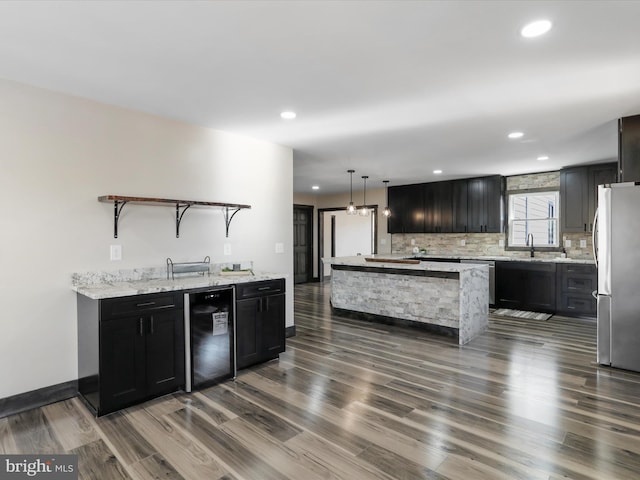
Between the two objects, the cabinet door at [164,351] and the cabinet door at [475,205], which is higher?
the cabinet door at [475,205]

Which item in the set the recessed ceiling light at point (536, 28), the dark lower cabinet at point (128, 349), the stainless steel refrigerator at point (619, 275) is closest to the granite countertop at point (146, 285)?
the dark lower cabinet at point (128, 349)

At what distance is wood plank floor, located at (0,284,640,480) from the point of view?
2025 millimetres

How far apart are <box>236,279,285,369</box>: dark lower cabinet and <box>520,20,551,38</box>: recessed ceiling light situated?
2.84 metres

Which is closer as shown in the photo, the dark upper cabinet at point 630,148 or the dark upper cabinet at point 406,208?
the dark upper cabinet at point 630,148

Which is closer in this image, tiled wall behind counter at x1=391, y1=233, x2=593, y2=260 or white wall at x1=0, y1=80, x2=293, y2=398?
white wall at x1=0, y1=80, x2=293, y2=398

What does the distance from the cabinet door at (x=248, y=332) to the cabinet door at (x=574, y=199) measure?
17.9 ft

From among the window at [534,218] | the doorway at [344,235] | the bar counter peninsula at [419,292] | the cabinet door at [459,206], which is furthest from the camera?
the doorway at [344,235]

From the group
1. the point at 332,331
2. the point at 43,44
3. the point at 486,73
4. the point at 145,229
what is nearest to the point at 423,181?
the point at 332,331

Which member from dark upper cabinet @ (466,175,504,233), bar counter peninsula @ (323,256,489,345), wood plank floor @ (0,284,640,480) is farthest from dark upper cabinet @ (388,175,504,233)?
wood plank floor @ (0,284,640,480)

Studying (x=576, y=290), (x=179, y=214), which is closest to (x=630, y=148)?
(x=576, y=290)

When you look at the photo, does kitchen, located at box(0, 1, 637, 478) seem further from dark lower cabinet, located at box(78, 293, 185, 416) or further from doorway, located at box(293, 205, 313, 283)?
doorway, located at box(293, 205, 313, 283)

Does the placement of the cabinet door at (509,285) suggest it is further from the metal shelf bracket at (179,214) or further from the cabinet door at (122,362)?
the cabinet door at (122,362)

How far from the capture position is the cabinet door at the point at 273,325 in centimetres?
362

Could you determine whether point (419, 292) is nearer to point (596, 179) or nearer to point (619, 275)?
point (619, 275)
